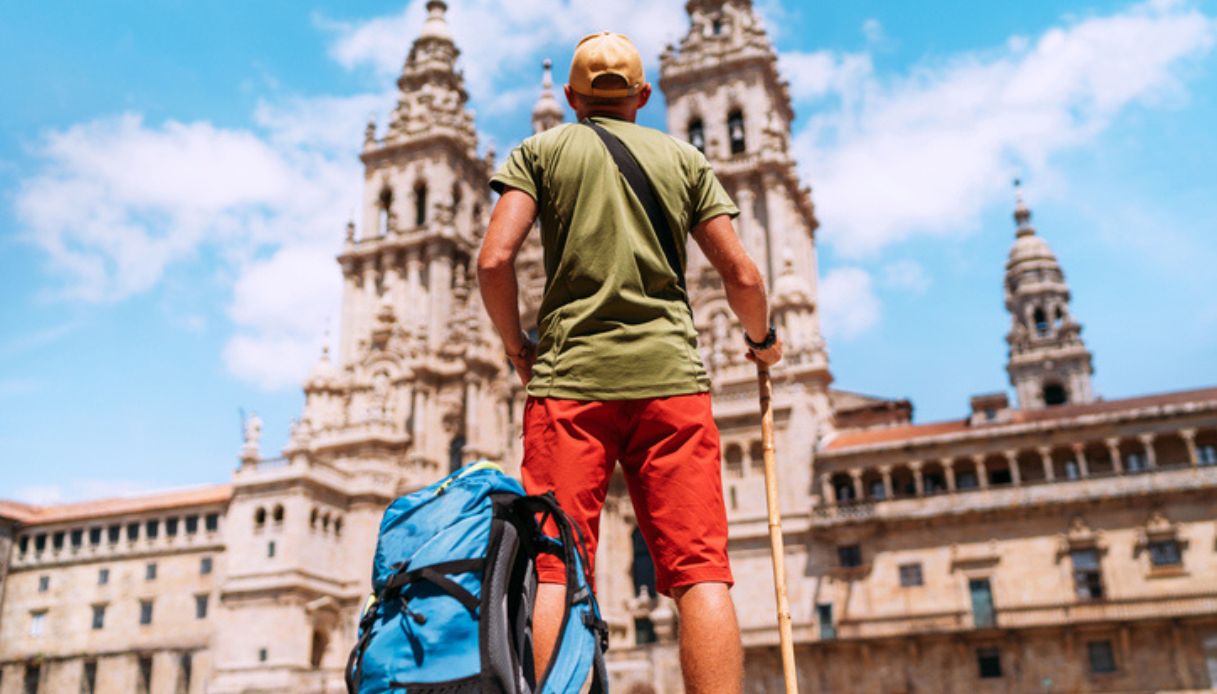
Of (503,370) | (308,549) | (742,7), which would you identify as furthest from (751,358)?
(742,7)

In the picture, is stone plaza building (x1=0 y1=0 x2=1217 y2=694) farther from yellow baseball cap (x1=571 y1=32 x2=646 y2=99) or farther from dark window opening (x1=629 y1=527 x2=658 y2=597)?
yellow baseball cap (x1=571 y1=32 x2=646 y2=99)

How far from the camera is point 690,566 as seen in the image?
14.1ft

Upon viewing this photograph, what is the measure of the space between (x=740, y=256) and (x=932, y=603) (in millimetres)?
32461

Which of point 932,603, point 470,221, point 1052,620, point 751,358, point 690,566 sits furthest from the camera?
point 470,221

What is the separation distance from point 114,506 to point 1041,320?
51942 millimetres

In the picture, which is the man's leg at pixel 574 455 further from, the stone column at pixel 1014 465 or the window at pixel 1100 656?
the stone column at pixel 1014 465

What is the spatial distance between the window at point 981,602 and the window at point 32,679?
131ft

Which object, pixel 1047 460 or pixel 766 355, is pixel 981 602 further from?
pixel 766 355

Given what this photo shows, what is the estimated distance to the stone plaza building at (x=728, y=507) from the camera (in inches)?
1286

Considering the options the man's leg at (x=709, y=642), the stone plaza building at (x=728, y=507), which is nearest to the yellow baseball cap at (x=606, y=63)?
the man's leg at (x=709, y=642)

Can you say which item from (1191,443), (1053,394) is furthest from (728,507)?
(1053,394)

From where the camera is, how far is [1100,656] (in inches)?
1241

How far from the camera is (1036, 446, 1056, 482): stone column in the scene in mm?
34562

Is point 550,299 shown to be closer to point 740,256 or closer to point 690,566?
point 740,256
